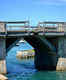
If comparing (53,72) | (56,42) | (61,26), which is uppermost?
(61,26)

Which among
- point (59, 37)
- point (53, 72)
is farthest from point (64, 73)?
point (59, 37)

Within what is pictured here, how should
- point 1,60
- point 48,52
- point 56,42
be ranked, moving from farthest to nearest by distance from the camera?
point 48,52
point 56,42
point 1,60

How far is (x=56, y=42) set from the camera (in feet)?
107

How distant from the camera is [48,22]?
29719mm

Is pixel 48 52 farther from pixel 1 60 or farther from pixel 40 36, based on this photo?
pixel 1 60

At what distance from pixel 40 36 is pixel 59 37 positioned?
2.58 metres

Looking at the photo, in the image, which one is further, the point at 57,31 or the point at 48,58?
the point at 48,58

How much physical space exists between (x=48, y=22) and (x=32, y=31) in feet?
7.82

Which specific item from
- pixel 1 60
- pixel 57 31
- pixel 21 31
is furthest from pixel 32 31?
pixel 1 60

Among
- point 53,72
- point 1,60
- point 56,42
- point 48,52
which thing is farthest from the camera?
point 48,52

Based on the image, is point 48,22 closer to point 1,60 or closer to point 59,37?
point 59,37

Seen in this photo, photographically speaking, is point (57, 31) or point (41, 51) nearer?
point (57, 31)

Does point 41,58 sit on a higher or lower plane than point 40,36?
lower

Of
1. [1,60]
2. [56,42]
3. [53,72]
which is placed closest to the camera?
[1,60]
